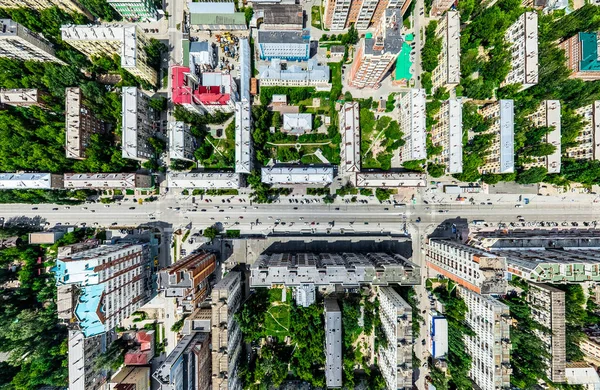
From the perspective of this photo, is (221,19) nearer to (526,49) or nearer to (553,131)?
(526,49)

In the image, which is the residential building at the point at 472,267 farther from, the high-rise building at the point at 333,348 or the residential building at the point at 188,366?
the residential building at the point at 188,366

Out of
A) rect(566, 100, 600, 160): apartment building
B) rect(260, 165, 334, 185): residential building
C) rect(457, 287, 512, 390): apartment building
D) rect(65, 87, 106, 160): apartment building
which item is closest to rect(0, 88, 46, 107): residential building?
rect(65, 87, 106, 160): apartment building

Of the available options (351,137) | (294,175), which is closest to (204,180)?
(294,175)

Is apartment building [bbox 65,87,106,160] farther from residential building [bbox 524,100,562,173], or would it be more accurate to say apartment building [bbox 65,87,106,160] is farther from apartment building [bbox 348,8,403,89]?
residential building [bbox 524,100,562,173]

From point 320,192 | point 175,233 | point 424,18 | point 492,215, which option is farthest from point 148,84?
point 492,215

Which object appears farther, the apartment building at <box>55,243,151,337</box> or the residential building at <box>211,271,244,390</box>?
the residential building at <box>211,271,244,390</box>

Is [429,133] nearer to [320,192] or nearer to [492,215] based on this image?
[492,215]
